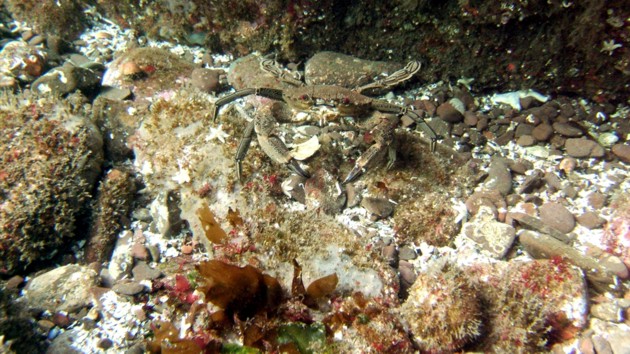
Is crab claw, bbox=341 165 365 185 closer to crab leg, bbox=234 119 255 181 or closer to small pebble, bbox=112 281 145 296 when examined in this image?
crab leg, bbox=234 119 255 181

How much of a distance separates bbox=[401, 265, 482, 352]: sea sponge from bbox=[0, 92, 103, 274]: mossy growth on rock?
426 cm

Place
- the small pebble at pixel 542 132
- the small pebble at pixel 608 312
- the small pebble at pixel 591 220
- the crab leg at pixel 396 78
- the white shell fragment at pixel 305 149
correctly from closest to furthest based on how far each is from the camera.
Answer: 1. the small pebble at pixel 608 312
2. the small pebble at pixel 591 220
3. the white shell fragment at pixel 305 149
4. the crab leg at pixel 396 78
5. the small pebble at pixel 542 132

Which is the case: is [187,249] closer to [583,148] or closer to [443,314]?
[443,314]

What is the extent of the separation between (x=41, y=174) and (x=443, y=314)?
487cm

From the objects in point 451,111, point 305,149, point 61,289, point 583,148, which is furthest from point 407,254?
point 61,289

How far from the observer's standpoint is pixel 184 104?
199 inches

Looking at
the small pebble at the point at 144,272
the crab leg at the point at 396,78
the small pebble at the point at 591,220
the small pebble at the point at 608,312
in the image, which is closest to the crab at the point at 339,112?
the crab leg at the point at 396,78

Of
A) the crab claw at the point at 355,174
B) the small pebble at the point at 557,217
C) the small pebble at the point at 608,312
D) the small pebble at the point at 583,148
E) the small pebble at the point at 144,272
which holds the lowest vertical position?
the small pebble at the point at 144,272

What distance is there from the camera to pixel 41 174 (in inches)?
167

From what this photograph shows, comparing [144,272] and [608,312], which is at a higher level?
[608,312]

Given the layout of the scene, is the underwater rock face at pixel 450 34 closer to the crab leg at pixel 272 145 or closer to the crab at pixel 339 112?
the crab at pixel 339 112

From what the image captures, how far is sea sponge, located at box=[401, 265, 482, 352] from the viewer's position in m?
3.06

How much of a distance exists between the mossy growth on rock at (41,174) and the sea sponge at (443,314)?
4.26m

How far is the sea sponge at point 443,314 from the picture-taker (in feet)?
10.0
